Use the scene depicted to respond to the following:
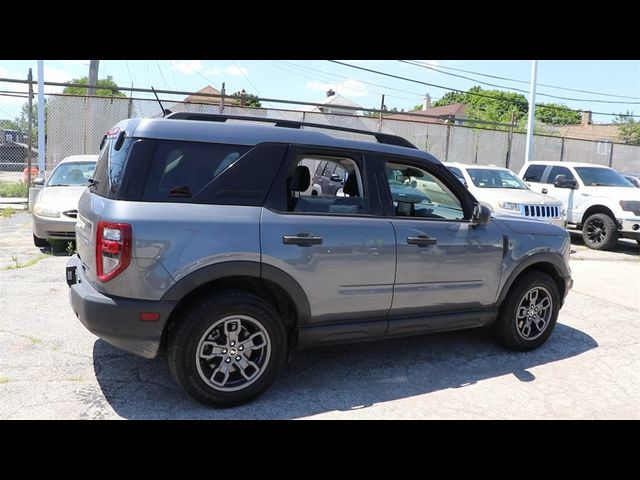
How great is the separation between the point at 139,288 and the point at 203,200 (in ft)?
2.30

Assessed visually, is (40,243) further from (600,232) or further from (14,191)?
(600,232)

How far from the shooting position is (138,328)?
3.30 meters

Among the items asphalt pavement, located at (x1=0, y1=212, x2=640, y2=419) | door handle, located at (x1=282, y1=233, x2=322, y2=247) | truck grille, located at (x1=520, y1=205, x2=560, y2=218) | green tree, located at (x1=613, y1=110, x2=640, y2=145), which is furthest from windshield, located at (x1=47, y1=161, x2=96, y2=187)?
green tree, located at (x1=613, y1=110, x2=640, y2=145)

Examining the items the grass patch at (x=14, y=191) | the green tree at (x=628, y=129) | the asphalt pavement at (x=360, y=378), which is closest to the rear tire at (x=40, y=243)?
the asphalt pavement at (x=360, y=378)

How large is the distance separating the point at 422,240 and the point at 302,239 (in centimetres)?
106

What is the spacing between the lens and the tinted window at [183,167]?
3.36 metres

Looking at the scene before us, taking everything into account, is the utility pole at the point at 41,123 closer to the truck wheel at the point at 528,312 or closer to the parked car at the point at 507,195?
the parked car at the point at 507,195

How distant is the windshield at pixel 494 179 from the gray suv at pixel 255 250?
6.51 meters

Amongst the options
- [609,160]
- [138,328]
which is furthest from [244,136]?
[609,160]

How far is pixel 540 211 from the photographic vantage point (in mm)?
9812

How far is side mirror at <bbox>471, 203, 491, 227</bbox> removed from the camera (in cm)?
435

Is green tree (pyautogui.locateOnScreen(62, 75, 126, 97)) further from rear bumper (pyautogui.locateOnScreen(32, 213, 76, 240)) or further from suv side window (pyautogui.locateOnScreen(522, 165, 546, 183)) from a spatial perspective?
suv side window (pyautogui.locateOnScreen(522, 165, 546, 183))

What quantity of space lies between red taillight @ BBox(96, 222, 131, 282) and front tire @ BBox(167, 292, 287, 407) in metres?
0.53
